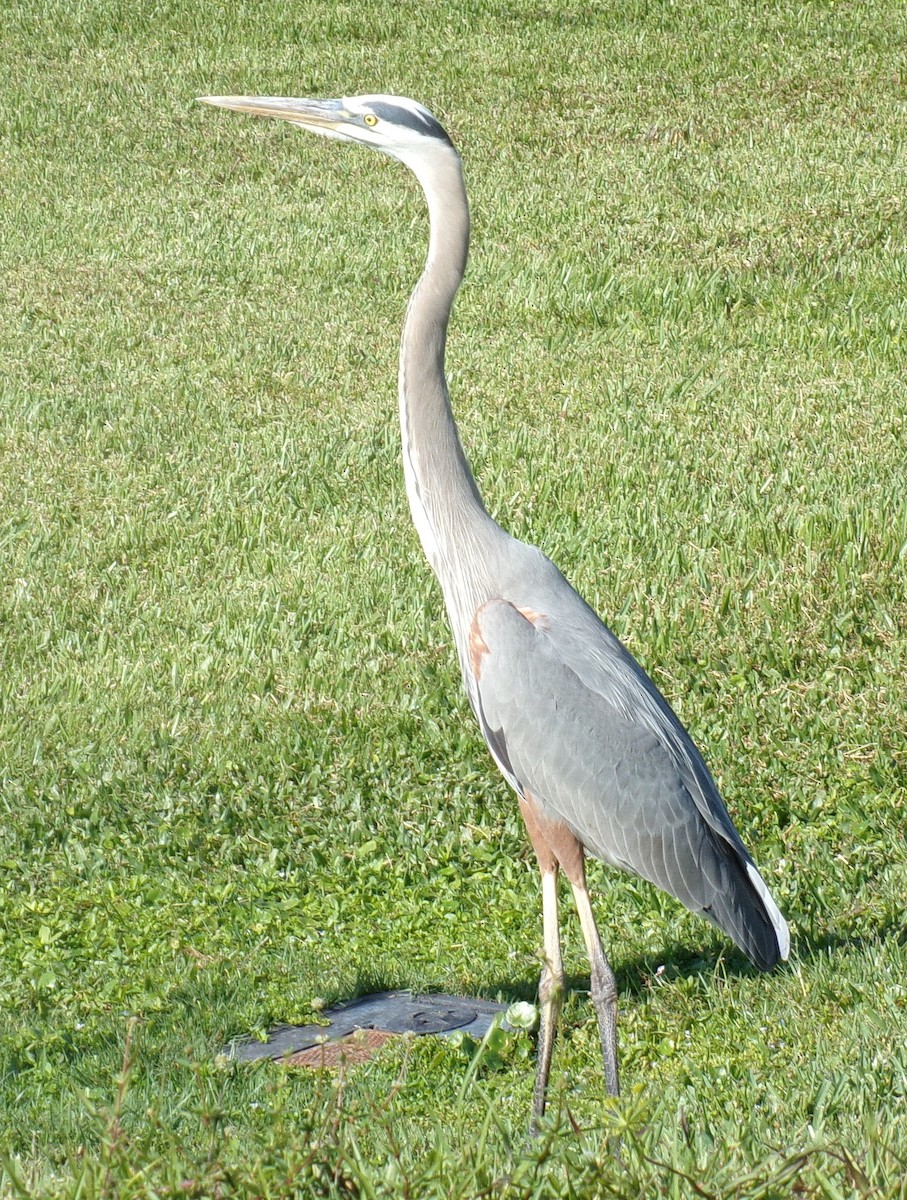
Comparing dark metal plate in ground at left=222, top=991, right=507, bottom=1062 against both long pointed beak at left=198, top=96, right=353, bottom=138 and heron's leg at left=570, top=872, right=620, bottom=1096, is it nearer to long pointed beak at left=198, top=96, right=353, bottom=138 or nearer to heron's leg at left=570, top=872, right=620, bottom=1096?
heron's leg at left=570, top=872, right=620, bottom=1096

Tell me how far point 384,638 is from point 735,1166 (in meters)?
3.98

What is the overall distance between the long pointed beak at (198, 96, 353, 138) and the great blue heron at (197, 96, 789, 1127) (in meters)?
0.31

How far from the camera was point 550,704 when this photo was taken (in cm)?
429

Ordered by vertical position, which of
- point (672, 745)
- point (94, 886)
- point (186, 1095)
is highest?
point (672, 745)

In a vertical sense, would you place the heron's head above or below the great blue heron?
above

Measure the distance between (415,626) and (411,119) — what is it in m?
2.63

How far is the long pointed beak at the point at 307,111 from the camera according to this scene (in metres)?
4.66

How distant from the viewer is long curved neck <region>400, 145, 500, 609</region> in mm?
4309

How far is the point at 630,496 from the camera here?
7.63 meters

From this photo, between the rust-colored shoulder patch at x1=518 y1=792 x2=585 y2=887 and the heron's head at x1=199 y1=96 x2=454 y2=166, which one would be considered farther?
the heron's head at x1=199 y1=96 x2=454 y2=166

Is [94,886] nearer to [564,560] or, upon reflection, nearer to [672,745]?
[672,745]

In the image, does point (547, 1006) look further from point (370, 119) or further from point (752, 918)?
point (370, 119)

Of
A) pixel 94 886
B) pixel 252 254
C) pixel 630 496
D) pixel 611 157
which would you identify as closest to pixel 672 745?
pixel 94 886

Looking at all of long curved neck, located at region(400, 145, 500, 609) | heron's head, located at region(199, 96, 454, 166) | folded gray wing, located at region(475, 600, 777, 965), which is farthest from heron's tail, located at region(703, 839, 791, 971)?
heron's head, located at region(199, 96, 454, 166)
